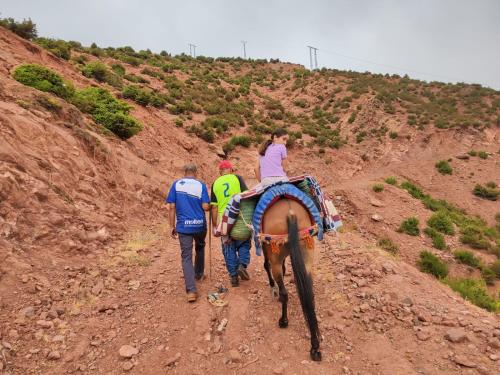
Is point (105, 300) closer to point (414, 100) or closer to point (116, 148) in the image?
point (116, 148)

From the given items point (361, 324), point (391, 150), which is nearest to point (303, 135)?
point (391, 150)

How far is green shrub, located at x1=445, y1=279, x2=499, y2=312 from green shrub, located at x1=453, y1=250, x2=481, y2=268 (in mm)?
978

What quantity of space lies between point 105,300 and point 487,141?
30936 millimetres

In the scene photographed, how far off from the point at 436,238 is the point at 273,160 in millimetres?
10700

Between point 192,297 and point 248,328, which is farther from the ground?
point 192,297

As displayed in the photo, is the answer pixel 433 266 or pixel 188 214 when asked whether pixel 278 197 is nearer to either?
pixel 188 214

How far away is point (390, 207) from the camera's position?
45.9 feet

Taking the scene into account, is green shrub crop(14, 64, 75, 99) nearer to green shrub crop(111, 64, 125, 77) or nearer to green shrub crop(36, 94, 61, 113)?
green shrub crop(36, 94, 61, 113)

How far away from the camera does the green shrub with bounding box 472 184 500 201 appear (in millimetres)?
19562

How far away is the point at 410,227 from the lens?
12836 millimetres

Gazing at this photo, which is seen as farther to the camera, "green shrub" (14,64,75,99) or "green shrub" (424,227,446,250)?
"green shrub" (424,227,446,250)

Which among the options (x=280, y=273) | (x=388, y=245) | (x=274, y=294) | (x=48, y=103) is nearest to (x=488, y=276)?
(x=388, y=245)

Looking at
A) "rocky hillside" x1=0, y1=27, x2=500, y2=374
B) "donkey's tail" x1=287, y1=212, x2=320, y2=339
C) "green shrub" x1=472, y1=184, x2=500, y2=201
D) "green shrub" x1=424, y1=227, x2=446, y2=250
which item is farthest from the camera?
"green shrub" x1=472, y1=184, x2=500, y2=201

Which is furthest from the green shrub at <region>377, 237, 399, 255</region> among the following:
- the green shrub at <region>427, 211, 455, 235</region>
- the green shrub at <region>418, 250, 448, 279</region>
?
the green shrub at <region>427, 211, 455, 235</region>
